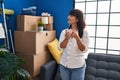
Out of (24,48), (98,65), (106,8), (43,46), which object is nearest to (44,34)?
(43,46)

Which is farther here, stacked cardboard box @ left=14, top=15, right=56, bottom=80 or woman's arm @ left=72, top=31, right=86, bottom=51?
stacked cardboard box @ left=14, top=15, right=56, bottom=80

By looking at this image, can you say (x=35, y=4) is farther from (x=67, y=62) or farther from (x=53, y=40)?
(x=67, y=62)

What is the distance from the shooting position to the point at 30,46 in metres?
2.49

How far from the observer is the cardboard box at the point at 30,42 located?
2455 mm

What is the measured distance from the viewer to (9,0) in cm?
260

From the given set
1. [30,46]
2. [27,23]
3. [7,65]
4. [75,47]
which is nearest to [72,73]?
[75,47]

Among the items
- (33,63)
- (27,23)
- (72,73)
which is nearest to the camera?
(72,73)

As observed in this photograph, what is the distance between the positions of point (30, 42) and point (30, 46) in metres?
0.07

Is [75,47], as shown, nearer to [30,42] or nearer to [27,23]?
[30,42]

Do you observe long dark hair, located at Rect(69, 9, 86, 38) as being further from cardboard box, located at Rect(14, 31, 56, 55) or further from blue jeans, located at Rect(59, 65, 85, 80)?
cardboard box, located at Rect(14, 31, 56, 55)

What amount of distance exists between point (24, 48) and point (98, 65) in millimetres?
1270

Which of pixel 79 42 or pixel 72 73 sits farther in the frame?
pixel 72 73

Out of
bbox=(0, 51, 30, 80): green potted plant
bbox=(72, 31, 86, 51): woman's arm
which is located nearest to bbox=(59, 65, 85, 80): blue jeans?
bbox=(72, 31, 86, 51): woman's arm

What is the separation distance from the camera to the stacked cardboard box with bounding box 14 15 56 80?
8.06 ft
